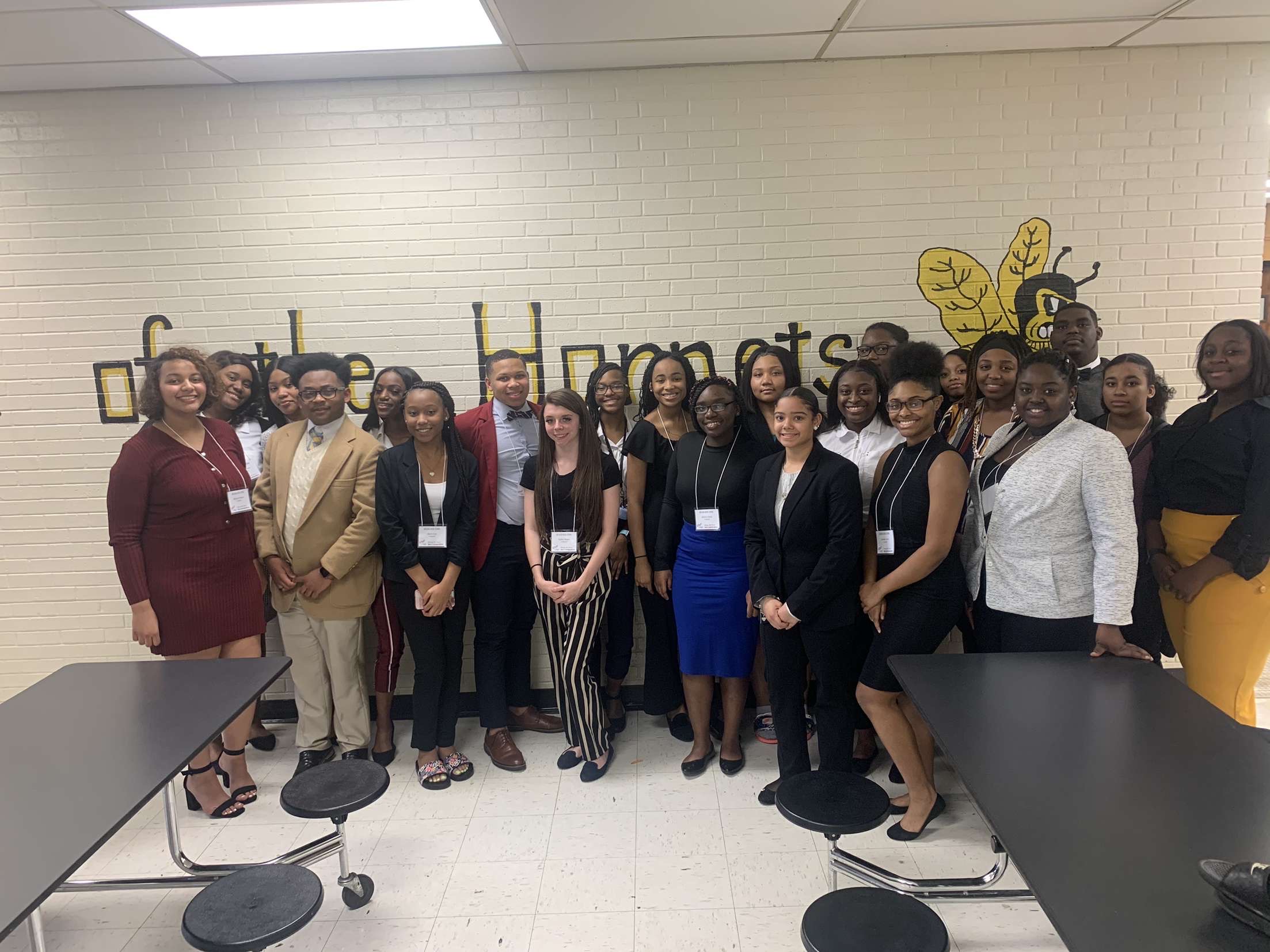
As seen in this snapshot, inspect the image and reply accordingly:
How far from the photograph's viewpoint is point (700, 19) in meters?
2.94

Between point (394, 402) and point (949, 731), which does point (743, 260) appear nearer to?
point (394, 402)

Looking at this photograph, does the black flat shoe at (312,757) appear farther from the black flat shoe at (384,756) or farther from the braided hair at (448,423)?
the braided hair at (448,423)

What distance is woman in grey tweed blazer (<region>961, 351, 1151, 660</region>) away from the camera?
2.14 metres

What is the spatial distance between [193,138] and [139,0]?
95cm

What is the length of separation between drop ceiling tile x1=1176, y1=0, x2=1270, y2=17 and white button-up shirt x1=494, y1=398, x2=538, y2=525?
126 inches

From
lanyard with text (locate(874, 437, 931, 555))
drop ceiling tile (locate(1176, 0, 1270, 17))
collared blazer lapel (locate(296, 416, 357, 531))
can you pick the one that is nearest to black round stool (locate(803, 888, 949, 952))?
lanyard with text (locate(874, 437, 931, 555))

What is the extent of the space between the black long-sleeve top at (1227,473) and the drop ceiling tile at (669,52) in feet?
7.09

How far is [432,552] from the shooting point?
9.99ft

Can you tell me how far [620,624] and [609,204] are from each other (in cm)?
199

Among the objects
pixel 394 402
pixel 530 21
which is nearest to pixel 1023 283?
pixel 530 21

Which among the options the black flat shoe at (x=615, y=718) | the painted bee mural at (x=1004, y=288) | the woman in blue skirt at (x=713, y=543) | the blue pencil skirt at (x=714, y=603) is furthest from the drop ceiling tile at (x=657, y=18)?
the black flat shoe at (x=615, y=718)

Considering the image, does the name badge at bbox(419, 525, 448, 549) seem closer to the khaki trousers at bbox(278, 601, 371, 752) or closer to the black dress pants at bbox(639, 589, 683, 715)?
the khaki trousers at bbox(278, 601, 371, 752)

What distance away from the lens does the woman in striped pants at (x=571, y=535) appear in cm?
296

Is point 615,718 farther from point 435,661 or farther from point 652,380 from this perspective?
point 652,380
